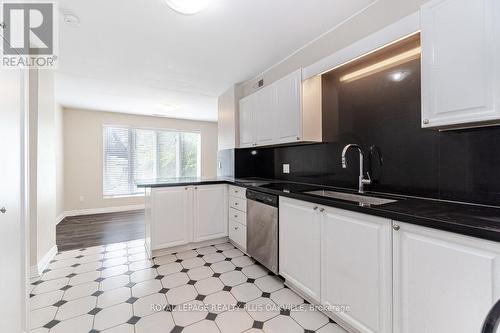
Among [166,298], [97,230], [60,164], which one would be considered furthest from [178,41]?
[60,164]

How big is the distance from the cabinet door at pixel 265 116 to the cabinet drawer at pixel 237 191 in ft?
2.24

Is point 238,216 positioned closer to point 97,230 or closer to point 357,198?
point 357,198

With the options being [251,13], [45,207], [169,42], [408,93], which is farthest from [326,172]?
[45,207]

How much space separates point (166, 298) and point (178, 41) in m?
2.47

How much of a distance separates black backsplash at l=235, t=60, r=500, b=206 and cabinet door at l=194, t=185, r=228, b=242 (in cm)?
132

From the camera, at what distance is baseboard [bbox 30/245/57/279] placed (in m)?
2.26

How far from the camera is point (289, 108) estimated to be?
8.14 ft

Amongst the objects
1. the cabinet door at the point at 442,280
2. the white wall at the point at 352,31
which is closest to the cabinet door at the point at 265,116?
the white wall at the point at 352,31

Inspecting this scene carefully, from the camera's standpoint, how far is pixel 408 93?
1.70 metres

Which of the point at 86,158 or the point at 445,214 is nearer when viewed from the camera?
the point at 445,214

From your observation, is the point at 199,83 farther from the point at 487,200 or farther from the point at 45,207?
the point at 487,200

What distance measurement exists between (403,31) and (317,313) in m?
2.14

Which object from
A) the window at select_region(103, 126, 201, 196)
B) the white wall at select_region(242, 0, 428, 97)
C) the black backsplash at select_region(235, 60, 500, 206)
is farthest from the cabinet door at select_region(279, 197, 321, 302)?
the window at select_region(103, 126, 201, 196)

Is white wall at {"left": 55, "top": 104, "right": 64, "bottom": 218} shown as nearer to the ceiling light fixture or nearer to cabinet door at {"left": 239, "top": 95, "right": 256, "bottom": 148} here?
cabinet door at {"left": 239, "top": 95, "right": 256, "bottom": 148}
